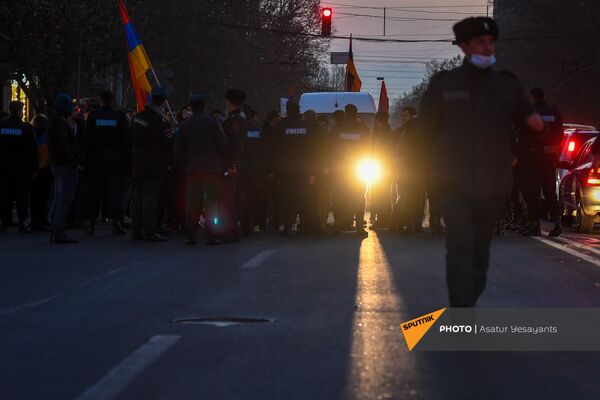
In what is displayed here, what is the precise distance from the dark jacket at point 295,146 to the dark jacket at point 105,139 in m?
2.17

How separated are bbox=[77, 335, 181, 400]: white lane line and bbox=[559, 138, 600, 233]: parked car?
12.3m

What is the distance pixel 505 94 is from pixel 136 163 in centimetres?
933

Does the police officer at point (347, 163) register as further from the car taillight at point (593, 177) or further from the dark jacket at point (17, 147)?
the dark jacket at point (17, 147)

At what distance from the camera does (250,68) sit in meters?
62.8

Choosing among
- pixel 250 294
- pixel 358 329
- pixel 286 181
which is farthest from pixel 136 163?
pixel 358 329

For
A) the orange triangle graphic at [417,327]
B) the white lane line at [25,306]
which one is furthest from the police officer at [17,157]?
the orange triangle graphic at [417,327]

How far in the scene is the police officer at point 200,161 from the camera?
15211 millimetres

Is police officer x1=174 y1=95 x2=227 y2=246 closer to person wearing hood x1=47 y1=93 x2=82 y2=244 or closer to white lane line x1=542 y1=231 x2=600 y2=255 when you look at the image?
person wearing hood x1=47 y1=93 x2=82 y2=244

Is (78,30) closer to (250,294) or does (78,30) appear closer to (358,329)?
(250,294)

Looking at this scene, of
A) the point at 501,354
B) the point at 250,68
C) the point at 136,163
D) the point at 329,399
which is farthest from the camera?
the point at 250,68

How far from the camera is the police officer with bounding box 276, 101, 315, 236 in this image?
17.2 m

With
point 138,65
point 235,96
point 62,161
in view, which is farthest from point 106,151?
point 138,65

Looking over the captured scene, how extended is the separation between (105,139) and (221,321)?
29.3ft

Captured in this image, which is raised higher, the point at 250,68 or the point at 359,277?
the point at 250,68
